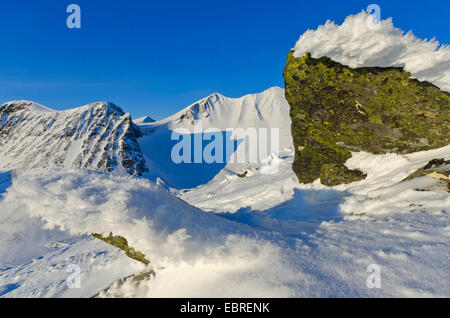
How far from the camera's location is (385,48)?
7.41m

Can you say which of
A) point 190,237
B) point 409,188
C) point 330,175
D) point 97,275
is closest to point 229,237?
point 190,237

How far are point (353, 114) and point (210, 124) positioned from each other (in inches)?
4024

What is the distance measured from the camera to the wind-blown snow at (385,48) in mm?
6953

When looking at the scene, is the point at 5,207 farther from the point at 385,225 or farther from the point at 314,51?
the point at 314,51

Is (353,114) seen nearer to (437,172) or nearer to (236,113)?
(437,172)

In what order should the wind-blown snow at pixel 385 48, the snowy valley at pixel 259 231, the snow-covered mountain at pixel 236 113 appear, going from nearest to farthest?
1. the snowy valley at pixel 259 231
2. the wind-blown snow at pixel 385 48
3. the snow-covered mountain at pixel 236 113

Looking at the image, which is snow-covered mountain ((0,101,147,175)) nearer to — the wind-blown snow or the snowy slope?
the snowy slope

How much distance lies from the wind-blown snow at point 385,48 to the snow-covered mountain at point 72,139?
245ft

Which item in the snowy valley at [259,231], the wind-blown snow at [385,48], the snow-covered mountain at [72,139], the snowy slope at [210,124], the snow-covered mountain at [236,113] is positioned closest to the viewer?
the snowy valley at [259,231]

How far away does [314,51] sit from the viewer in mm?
9367

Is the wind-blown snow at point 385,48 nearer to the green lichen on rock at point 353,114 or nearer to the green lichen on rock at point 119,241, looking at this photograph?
the green lichen on rock at point 353,114

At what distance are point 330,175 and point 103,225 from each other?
9661 mm

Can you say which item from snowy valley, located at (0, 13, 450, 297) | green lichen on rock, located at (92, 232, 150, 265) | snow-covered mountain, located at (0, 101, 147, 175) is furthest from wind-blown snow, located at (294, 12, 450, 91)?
snow-covered mountain, located at (0, 101, 147, 175)

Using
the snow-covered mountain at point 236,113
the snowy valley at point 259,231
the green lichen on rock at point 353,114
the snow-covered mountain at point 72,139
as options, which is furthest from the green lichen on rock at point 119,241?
the snow-covered mountain at point 236,113
